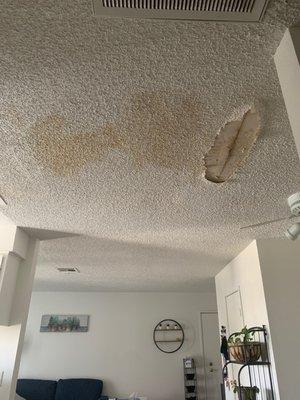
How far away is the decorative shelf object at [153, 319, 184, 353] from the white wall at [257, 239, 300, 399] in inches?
144

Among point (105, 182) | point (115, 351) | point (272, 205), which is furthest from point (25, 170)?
point (115, 351)

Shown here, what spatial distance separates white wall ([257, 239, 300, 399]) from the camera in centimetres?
244

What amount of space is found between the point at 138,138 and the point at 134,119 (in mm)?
141

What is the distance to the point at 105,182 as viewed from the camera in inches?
77.9

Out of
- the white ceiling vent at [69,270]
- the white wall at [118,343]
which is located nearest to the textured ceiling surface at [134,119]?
the white ceiling vent at [69,270]

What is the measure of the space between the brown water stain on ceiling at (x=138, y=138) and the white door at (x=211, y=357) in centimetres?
498

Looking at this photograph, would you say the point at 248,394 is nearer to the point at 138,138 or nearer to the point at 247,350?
the point at 247,350

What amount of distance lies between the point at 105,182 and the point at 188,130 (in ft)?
2.37

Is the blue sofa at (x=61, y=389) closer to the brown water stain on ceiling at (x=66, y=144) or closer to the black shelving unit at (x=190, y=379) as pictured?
the black shelving unit at (x=190, y=379)

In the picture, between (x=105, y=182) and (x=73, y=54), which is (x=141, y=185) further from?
(x=73, y=54)

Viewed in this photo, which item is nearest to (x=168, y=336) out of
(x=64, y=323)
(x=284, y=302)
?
(x=64, y=323)

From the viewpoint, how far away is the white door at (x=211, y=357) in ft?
18.0

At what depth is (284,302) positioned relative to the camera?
2670mm

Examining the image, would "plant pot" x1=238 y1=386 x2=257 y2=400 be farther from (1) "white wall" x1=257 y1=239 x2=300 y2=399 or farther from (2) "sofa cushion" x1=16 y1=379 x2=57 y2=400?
(2) "sofa cushion" x1=16 y1=379 x2=57 y2=400
